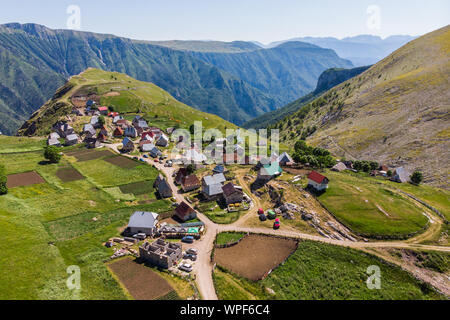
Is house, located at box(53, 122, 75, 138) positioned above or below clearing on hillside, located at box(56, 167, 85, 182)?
above

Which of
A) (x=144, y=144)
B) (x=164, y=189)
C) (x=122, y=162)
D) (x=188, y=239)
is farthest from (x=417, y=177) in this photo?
(x=122, y=162)

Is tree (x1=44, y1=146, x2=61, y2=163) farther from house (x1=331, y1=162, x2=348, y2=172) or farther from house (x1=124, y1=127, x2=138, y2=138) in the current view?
house (x1=331, y1=162, x2=348, y2=172)

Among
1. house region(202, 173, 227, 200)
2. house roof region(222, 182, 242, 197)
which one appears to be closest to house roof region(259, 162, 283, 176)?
house roof region(222, 182, 242, 197)

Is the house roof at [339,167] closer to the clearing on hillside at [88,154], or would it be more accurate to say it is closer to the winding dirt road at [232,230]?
the winding dirt road at [232,230]

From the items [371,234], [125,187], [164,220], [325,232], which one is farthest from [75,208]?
[371,234]
